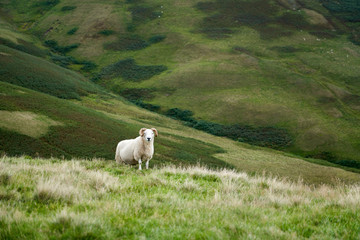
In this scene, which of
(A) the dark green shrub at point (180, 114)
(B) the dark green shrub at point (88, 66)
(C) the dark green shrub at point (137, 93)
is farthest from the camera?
(B) the dark green shrub at point (88, 66)

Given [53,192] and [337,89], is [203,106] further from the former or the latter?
[53,192]

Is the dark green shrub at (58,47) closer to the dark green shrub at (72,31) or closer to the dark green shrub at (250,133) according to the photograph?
the dark green shrub at (72,31)

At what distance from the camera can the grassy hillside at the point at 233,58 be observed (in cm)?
7569

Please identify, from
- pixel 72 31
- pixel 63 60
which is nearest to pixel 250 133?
pixel 63 60

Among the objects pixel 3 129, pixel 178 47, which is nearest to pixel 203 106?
pixel 178 47

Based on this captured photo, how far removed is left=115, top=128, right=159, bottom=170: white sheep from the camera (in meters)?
17.4

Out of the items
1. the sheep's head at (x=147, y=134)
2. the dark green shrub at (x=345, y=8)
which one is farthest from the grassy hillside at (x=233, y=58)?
the sheep's head at (x=147, y=134)

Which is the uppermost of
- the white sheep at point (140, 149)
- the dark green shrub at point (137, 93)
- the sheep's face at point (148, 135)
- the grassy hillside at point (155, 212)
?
the grassy hillside at point (155, 212)

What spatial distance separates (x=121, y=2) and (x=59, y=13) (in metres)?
32.8

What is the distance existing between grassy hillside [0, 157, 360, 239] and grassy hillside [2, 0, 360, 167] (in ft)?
199

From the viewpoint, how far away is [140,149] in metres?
17.9

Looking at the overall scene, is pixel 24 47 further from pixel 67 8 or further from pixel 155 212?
pixel 155 212

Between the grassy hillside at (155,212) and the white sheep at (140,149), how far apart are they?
7416mm

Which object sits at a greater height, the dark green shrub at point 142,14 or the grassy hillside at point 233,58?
the dark green shrub at point 142,14
